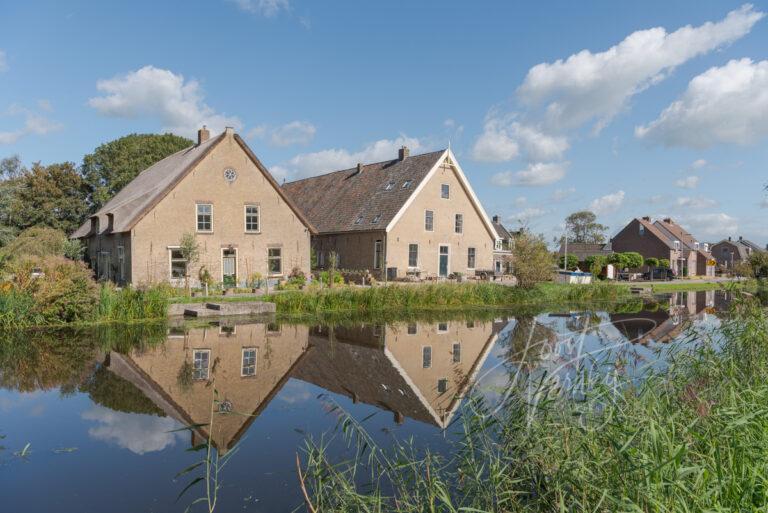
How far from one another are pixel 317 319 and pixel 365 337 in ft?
11.1

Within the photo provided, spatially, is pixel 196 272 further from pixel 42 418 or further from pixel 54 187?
pixel 54 187

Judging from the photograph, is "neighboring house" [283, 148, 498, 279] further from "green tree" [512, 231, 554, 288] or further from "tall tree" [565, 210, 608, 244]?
"tall tree" [565, 210, 608, 244]

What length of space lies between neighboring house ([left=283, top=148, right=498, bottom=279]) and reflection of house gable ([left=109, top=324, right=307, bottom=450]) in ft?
45.0

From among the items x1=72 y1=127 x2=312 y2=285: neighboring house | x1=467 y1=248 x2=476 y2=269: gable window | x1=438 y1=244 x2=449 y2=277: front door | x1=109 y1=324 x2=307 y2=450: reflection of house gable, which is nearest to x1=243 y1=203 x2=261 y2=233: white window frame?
x1=72 y1=127 x2=312 y2=285: neighboring house

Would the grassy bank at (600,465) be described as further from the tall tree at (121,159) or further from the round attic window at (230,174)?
the tall tree at (121,159)

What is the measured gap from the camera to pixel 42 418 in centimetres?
714

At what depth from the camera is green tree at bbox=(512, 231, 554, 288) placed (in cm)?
2250

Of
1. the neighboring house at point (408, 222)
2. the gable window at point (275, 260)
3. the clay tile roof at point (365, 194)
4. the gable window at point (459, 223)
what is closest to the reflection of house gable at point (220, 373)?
the gable window at point (275, 260)

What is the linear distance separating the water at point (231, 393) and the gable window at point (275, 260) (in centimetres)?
982

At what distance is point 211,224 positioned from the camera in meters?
22.4

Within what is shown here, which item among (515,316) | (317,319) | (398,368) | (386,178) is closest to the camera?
(398,368)

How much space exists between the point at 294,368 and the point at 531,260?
1503 centimetres

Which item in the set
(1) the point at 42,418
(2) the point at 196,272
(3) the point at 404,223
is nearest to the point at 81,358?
(1) the point at 42,418

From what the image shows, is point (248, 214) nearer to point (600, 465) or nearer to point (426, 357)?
point (426, 357)
